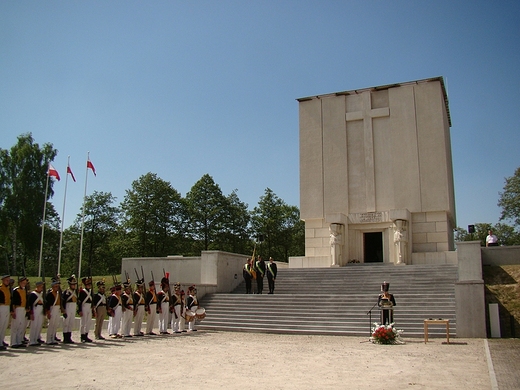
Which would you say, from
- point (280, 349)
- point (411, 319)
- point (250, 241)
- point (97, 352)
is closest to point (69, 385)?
point (97, 352)

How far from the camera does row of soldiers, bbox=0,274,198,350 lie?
11984 millimetres

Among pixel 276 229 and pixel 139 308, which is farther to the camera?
pixel 276 229

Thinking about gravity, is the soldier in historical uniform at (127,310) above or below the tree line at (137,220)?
below

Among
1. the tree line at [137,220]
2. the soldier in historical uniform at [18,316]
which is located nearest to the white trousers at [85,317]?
the soldier in historical uniform at [18,316]

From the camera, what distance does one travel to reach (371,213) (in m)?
28.5

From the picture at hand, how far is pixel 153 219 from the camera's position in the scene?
43.0m

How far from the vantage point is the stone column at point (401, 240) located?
26469 millimetres

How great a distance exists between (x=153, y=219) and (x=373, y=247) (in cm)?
2146

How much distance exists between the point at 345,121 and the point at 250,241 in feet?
72.1

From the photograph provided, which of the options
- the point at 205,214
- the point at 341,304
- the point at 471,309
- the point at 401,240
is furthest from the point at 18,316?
the point at 205,214

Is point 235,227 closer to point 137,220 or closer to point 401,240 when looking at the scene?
point 137,220

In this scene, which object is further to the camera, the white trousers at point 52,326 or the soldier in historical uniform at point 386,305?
the soldier in historical uniform at point 386,305

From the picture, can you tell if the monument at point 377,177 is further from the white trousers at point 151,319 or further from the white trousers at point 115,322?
the white trousers at point 115,322

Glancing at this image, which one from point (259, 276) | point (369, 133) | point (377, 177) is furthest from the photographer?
point (369, 133)
